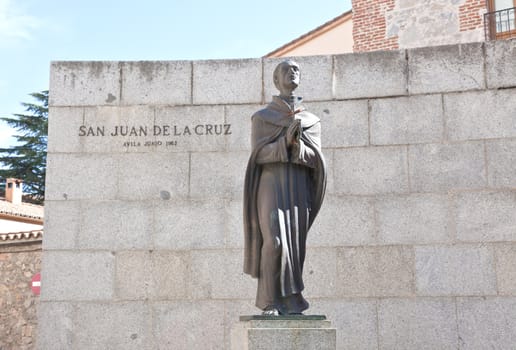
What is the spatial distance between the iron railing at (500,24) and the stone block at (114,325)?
42.9ft

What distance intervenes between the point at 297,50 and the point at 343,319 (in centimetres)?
1770

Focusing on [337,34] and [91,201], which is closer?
[91,201]

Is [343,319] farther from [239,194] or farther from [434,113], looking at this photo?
[434,113]

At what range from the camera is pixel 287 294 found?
18.9ft

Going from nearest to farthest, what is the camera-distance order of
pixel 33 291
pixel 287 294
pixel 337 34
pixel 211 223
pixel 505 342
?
pixel 287 294 → pixel 505 342 → pixel 211 223 → pixel 33 291 → pixel 337 34

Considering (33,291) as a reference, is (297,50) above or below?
above

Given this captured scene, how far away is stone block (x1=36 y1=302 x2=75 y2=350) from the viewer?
26.6 ft

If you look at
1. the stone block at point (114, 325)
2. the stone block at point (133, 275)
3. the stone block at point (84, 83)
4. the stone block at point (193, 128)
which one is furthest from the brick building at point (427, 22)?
the stone block at point (114, 325)

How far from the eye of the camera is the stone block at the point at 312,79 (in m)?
8.63

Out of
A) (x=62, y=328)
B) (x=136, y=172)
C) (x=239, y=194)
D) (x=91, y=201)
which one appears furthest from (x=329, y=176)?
(x=62, y=328)

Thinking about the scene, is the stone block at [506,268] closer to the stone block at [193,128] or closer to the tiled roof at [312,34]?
the stone block at [193,128]

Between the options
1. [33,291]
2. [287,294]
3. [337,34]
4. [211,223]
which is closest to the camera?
[287,294]

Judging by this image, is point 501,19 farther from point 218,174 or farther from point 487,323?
point 218,174

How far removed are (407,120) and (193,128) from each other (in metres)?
2.58
